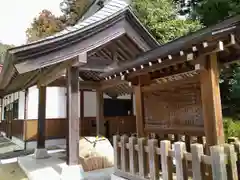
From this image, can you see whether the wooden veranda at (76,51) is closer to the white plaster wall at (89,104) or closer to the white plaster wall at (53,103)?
the white plaster wall at (53,103)

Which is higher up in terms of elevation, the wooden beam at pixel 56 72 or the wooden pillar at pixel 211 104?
the wooden beam at pixel 56 72

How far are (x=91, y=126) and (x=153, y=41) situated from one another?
21.5 feet

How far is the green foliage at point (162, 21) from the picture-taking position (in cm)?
1174

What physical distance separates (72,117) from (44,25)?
17.1m

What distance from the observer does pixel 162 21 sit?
12.4m

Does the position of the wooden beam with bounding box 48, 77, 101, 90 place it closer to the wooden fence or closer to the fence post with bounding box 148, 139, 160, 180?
the wooden fence

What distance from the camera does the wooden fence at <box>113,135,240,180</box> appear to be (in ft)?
8.09

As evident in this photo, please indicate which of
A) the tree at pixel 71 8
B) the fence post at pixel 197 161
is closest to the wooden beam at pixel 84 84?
the fence post at pixel 197 161

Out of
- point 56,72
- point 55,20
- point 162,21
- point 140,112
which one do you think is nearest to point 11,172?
point 56,72

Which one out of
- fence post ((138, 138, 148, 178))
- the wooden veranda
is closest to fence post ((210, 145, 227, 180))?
fence post ((138, 138, 148, 178))

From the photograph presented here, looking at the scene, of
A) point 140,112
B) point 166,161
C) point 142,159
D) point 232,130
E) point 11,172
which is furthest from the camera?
point 232,130

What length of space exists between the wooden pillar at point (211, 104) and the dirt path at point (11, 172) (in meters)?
4.73

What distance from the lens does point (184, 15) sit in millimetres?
15844

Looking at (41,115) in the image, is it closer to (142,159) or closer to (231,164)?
(142,159)
